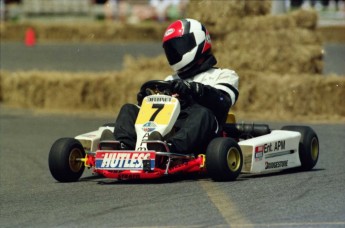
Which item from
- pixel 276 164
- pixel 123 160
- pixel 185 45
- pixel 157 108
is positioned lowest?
pixel 276 164

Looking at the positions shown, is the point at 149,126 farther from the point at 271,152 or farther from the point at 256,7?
the point at 256,7

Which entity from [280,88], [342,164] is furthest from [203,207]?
[280,88]

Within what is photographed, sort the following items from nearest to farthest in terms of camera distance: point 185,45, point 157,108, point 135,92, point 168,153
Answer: point 168,153 → point 157,108 → point 185,45 → point 135,92

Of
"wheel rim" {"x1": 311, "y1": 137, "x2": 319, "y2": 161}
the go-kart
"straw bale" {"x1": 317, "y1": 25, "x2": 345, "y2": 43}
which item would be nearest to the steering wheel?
the go-kart

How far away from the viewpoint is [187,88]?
7.85 metres

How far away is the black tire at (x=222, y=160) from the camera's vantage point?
24.8 feet

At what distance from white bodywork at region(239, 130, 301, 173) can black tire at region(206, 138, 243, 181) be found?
220 mm

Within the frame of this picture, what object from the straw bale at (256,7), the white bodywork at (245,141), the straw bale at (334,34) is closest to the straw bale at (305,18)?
the straw bale at (256,7)

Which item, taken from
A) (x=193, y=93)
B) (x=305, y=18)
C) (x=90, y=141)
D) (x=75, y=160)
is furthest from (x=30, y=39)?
(x=193, y=93)

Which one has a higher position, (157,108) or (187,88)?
(187,88)

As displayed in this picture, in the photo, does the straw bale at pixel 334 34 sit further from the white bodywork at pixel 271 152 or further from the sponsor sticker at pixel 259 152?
the sponsor sticker at pixel 259 152

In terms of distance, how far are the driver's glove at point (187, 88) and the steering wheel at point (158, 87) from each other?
8 cm

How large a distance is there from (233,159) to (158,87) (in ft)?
2.80

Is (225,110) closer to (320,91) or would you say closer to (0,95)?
(320,91)
